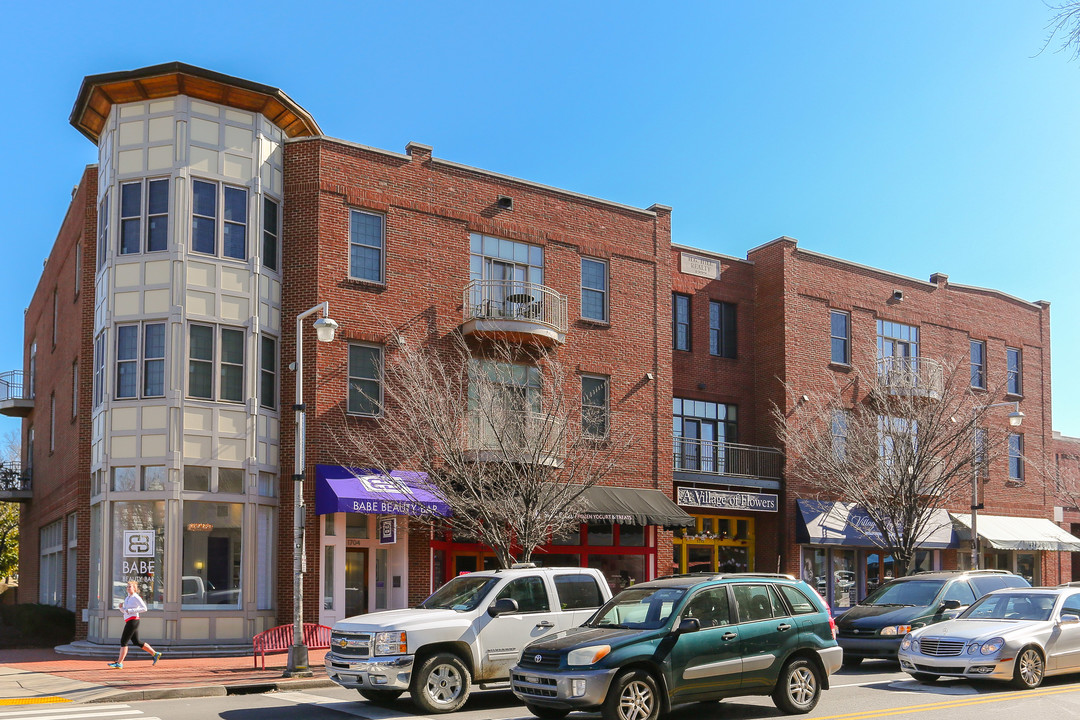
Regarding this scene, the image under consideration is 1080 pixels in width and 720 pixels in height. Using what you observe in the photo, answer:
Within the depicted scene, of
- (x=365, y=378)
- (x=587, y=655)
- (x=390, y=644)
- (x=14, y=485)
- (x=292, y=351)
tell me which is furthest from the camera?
(x=14, y=485)

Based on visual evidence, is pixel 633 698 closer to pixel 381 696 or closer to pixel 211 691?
pixel 381 696

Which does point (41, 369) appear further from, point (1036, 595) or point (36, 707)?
point (1036, 595)

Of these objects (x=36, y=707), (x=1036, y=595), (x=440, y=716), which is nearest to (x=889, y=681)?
(x=1036, y=595)

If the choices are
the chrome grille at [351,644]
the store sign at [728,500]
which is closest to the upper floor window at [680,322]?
the store sign at [728,500]

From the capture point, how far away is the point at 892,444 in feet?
98.7

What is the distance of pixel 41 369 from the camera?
112ft

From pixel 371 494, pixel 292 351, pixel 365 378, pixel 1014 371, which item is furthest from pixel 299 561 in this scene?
pixel 1014 371

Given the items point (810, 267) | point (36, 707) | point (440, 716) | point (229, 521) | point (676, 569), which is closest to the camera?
point (440, 716)

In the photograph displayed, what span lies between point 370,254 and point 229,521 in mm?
6980

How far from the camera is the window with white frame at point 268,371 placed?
23.8 m

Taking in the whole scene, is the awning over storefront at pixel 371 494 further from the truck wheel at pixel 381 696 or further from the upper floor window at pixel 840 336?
the upper floor window at pixel 840 336

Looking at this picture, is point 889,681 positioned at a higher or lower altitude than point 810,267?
lower

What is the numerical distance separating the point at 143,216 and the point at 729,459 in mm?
17583

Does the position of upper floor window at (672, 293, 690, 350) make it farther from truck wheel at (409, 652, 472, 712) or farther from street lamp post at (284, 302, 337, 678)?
truck wheel at (409, 652, 472, 712)
